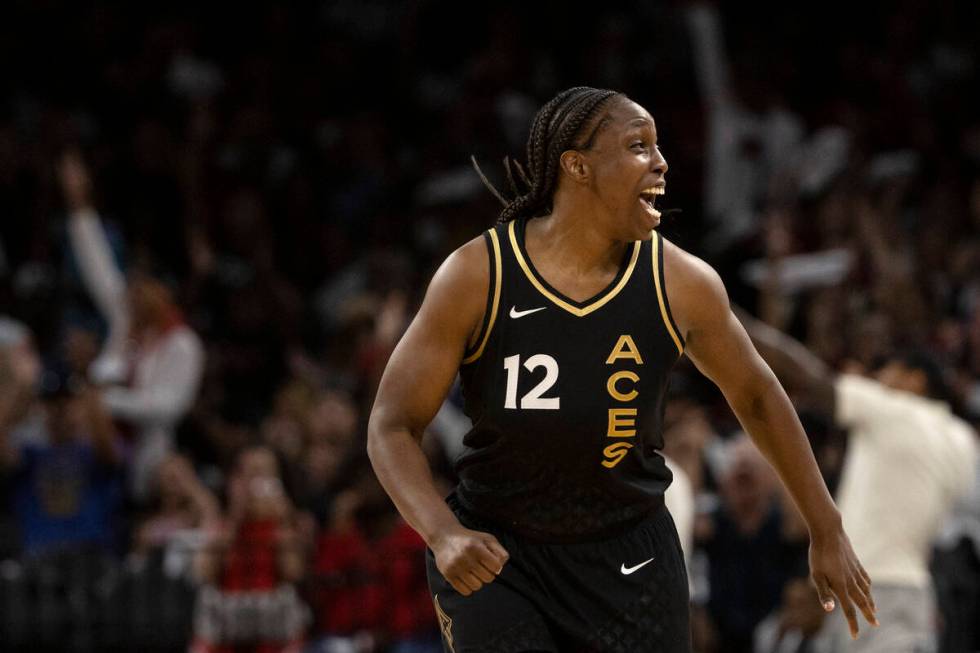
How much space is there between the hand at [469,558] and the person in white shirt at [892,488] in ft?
10.4

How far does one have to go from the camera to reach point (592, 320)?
3.64 meters

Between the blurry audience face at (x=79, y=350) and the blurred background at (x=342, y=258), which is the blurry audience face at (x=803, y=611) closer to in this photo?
the blurred background at (x=342, y=258)

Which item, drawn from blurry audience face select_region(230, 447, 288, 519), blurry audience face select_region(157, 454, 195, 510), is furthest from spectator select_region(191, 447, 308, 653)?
blurry audience face select_region(157, 454, 195, 510)

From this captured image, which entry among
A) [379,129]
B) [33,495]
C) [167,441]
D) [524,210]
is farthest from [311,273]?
[524,210]

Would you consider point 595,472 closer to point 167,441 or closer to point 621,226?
point 621,226

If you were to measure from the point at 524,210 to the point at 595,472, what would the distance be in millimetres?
644

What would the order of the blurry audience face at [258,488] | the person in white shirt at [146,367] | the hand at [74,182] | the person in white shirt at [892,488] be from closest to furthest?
the person in white shirt at [892,488] → the blurry audience face at [258,488] → the person in white shirt at [146,367] → the hand at [74,182]

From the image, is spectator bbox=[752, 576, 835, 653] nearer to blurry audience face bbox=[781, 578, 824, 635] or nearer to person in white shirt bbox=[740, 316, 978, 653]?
blurry audience face bbox=[781, 578, 824, 635]

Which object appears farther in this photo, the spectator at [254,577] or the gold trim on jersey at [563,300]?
the spectator at [254,577]

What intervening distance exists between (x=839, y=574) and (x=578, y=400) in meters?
0.72

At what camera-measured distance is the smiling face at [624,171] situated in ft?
12.0

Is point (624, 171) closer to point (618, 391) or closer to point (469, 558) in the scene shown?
point (618, 391)

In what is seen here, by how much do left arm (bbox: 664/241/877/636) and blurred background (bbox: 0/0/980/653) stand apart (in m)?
2.24

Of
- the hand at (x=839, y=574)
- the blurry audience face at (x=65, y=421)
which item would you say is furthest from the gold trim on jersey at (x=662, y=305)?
the blurry audience face at (x=65, y=421)
